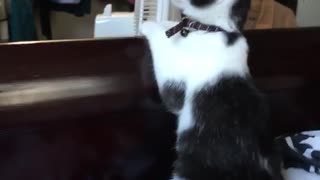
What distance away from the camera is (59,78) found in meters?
0.98

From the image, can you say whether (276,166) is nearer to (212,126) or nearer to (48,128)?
(212,126)

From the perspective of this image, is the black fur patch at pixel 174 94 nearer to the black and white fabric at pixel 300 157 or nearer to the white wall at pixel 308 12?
the black and white fabric at pixel 300 157

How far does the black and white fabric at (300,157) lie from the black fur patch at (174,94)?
300 millimetres

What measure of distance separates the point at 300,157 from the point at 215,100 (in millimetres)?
369

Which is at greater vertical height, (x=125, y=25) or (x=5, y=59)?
(x=5, y=59)

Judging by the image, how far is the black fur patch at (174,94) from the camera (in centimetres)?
104

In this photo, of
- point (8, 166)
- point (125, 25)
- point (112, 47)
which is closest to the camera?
point (8, 166)

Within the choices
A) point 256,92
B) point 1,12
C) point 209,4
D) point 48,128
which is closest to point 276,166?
point 256,92

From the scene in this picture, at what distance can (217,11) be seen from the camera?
1027 millimetres

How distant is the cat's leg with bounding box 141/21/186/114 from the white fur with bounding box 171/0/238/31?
8cm

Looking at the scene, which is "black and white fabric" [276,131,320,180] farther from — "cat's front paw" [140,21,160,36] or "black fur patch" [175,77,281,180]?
"cat's front paw" [140,21,160,36]

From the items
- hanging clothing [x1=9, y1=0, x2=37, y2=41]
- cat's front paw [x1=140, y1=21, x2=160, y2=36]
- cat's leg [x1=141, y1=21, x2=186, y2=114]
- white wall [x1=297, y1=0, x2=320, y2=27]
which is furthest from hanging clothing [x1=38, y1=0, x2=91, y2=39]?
cat's leg [x1=141, y1=21, x2=186, y2=114]

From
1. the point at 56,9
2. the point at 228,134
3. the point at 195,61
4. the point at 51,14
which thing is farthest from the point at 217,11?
the point at 51,14

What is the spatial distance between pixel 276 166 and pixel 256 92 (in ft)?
0.54
